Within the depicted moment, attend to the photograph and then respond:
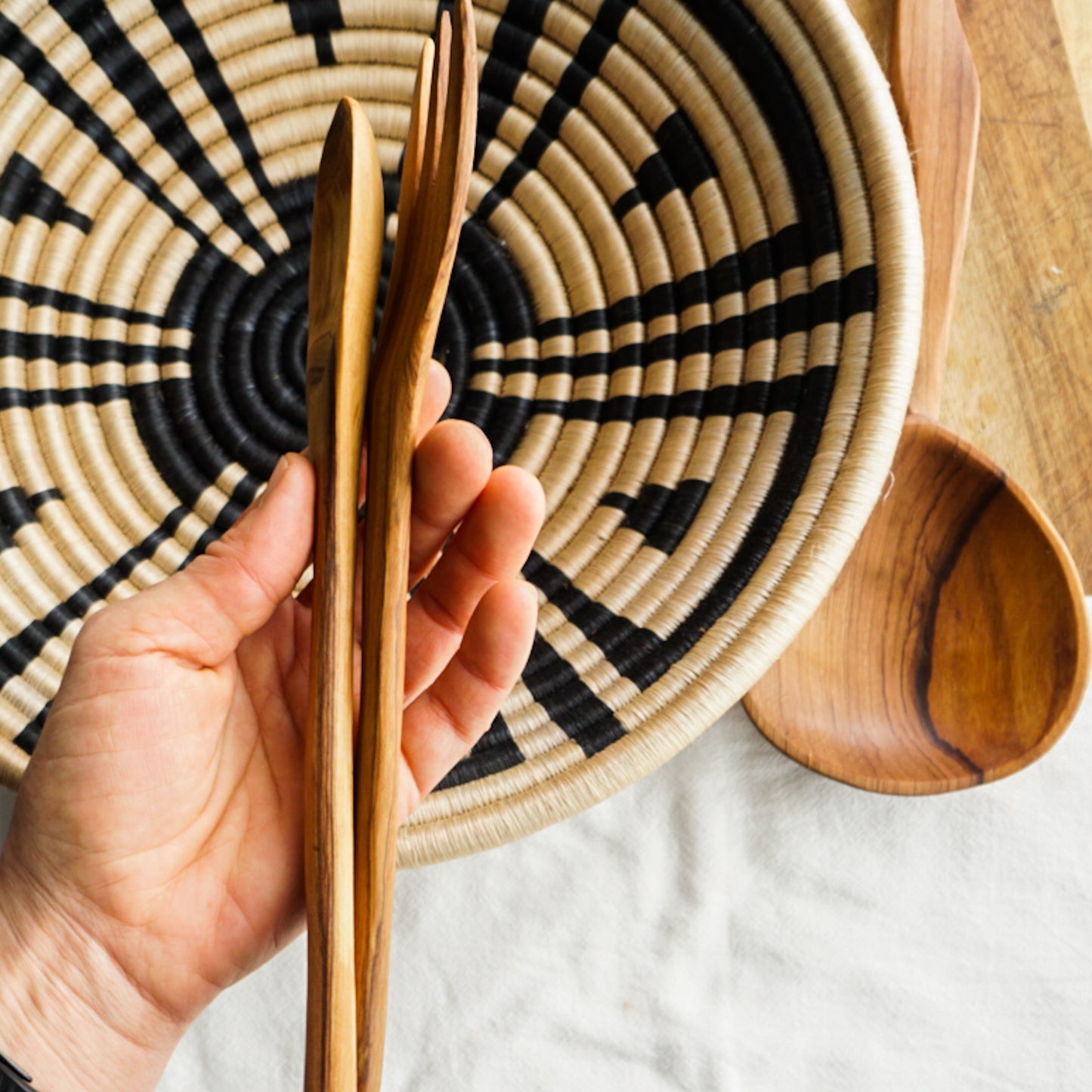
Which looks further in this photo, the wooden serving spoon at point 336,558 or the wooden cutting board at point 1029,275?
the wooden cutting board at point 1029,275

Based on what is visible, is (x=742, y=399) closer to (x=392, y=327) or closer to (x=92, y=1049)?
(x=392, y=327)

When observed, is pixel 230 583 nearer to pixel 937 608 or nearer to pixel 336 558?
pixel 336 558

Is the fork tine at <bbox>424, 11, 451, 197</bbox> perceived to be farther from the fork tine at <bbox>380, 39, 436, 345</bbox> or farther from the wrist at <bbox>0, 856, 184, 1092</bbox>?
the wrist at <bbox>0, 856, 184, 1092</bbox>

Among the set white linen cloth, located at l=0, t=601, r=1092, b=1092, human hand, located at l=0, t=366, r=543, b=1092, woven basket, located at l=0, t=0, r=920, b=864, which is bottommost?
white linen cloth, located at l=0, t=601, r=1092, b=1092

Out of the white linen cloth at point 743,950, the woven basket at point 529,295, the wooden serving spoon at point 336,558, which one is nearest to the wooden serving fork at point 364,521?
the wooden serving spoon at point 336,558

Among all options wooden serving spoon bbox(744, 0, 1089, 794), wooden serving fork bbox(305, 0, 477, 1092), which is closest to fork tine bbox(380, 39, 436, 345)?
wooden serving fork bbox(305, 0, 477, 1092)

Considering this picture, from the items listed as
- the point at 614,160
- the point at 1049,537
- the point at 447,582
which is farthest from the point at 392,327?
the point at 1049,537

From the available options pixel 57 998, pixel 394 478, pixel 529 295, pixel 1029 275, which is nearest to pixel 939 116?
pixel 1029 275

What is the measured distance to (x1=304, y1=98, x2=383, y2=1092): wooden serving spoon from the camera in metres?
0.24

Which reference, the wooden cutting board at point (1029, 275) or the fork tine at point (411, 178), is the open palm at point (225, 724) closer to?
the fork tine at point (411, 178)

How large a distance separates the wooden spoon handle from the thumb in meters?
0.33

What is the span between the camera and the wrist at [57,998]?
0.33 m

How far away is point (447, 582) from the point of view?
1.21 ft

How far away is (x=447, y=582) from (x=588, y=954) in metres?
0.25
